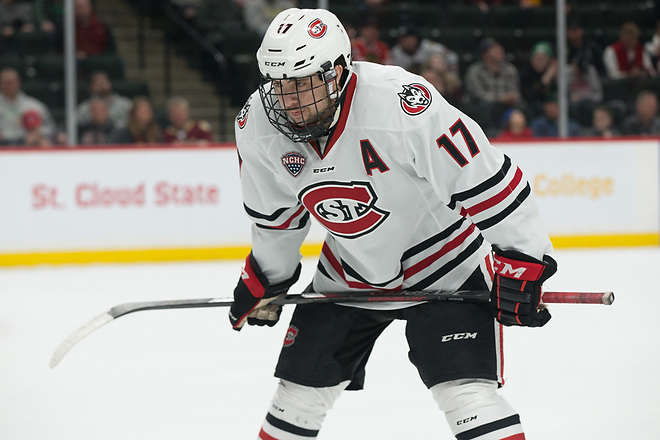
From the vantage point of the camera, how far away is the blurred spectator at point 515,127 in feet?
23.0

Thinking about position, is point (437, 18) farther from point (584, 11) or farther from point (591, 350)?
point (591, 350)

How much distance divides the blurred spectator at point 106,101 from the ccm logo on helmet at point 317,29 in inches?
191

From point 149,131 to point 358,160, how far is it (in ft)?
16.0

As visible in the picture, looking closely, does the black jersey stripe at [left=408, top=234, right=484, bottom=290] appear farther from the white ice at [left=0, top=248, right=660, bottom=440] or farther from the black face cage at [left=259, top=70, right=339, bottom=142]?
the white ice at [left=0, top=248, right=660, bottom=440]

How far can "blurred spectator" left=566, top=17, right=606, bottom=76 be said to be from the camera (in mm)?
7402

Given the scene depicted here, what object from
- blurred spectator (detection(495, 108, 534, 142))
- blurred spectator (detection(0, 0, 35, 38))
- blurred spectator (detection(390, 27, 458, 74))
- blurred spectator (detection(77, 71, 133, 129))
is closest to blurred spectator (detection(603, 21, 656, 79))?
blurred spectator (detection(495, 108, 534, 142))

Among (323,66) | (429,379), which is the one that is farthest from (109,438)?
(323,66)

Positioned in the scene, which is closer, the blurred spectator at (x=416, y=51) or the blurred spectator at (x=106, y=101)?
the blurred spectator at (x=106, y=101)

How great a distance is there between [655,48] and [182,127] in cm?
401

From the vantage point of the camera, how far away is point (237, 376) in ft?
10.8

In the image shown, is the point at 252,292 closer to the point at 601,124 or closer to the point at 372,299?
the point at 372,299

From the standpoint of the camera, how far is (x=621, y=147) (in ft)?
21.8

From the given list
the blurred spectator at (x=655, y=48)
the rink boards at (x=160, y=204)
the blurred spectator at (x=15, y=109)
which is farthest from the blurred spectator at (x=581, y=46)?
the blurred spectator at (x=15, y=109)

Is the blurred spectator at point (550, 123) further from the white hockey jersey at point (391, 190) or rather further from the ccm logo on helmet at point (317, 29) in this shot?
the ccm logo on helmet at point (317, 29)
